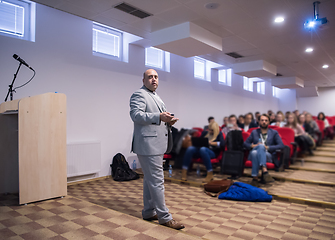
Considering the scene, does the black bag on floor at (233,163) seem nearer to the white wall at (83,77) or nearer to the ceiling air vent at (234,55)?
the white wall at (83,77)

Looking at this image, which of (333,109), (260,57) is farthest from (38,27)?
(333,109)

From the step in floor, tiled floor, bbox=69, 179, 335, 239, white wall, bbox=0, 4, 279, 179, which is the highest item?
white wall, bbox=0, 4, 279, 179

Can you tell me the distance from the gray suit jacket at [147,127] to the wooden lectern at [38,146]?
1.60m

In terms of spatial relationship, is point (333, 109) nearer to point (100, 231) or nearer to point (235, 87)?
point (235, 87)

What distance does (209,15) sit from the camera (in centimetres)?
430

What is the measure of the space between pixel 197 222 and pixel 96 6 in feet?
11.5

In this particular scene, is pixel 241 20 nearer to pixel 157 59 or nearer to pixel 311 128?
pixel 157 59

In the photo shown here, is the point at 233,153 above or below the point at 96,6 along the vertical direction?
below

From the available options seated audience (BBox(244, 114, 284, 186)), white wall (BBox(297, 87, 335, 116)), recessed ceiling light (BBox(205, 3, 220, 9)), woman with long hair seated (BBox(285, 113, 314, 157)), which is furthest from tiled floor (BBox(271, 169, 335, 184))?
white wall (BBox(297, 87, 335, 116))

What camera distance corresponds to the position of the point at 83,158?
4711mm

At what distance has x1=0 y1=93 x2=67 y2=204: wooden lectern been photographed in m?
3.08

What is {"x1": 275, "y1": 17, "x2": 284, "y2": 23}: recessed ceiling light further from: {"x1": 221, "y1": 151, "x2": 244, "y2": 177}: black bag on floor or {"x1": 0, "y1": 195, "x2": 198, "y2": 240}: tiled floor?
{"x1": 0, "y1": 195, "x2": 198, "y2": 240}: tiled floor

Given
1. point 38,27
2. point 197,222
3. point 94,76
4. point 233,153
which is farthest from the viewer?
point 94,76

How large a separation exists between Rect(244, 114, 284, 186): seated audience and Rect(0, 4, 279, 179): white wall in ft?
8.88
